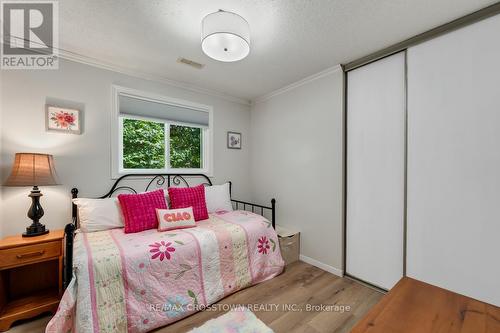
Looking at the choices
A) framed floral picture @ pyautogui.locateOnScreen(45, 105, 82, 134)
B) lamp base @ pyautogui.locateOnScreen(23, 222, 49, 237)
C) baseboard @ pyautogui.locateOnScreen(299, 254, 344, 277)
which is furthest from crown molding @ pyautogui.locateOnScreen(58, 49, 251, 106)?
baseboard @ pyautogui.locateOnScreen(299, 254, 344, 277)

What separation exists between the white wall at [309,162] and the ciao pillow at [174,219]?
1414 millimetres

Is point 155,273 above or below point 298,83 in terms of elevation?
below

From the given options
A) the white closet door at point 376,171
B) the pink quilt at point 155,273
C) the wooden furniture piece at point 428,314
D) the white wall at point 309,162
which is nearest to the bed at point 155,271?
the pink quilt at point 155,273

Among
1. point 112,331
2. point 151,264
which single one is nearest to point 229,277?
point 151,264

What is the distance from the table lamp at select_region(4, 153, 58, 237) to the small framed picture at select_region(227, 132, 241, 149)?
2143mm

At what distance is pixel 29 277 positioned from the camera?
200cm

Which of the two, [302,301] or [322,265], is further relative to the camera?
[322,265]

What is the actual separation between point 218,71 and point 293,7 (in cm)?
128

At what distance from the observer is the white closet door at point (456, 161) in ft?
5.14

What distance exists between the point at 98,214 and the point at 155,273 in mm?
926

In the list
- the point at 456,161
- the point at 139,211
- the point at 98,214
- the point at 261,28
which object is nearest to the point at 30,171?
the point at 98,214

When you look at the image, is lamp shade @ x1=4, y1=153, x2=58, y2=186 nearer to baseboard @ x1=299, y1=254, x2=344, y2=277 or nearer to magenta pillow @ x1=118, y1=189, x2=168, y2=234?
magenta pillow @ x1=118, y1=189, x2=168, y2=234

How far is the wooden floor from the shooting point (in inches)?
67.1

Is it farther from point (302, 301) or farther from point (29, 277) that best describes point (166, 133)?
point (302, 301)
